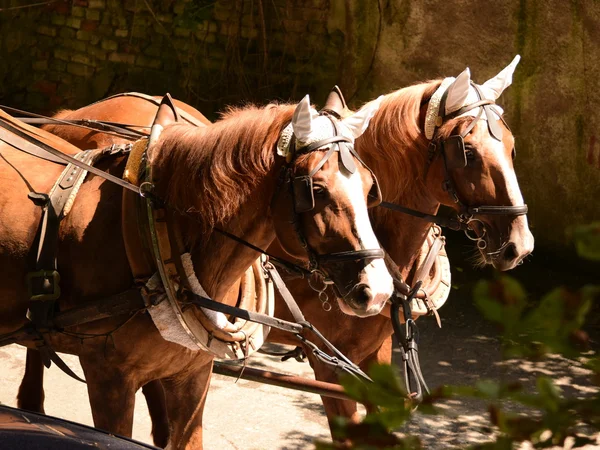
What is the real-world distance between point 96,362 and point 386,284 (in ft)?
3.25

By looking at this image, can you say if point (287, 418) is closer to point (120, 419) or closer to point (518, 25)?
point (120, 419)

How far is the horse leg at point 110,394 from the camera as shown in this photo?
2.88 metres

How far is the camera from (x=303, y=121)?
2.63 m

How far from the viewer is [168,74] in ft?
28.1

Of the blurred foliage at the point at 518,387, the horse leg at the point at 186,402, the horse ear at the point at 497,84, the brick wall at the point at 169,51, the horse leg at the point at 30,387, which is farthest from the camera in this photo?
the brick wall at the point at 169,51

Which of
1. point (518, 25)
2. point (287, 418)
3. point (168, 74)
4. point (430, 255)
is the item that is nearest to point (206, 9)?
point (168, 74)

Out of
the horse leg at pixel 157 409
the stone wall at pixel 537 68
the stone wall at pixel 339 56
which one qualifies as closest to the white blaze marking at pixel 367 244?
the horse leg at pixel 157 409

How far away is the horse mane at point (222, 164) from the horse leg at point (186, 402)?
69cm

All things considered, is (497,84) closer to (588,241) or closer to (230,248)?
(230,248)

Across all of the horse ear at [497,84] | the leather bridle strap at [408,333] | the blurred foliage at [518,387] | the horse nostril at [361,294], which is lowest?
the leather bridle strap at [408,333]

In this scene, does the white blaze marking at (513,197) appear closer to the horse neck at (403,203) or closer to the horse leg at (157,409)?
the horse neck at (403,203)

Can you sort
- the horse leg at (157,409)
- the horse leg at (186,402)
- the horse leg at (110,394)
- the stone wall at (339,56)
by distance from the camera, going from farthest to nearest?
the stone wall at (339,56), the horse leg at (157,409), the horse leg at (186,402), the horse leg at (110,394)

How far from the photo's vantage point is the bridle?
2602mm

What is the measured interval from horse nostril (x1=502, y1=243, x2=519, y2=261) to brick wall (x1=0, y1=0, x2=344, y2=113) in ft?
16.2
